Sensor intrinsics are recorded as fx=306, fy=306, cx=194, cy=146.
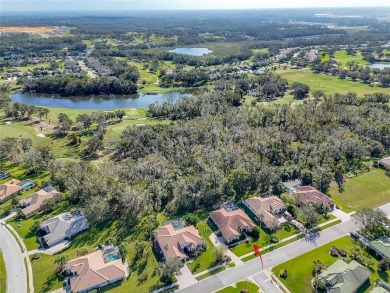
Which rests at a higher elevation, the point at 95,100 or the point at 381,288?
the point at 381,288

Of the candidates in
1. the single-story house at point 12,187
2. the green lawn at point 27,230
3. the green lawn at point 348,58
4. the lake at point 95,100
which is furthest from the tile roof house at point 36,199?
the green lawn at point 348,58

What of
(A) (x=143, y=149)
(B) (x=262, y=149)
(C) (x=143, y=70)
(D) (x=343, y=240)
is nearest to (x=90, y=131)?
(A) (x=143, y=149)

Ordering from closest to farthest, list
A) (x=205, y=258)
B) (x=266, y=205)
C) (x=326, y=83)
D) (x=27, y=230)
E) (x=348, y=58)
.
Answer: (x=205, y=258) < (x=27, y=230) < (x=266, y=205) < (x=326, y=83) < (x=348, y=58)

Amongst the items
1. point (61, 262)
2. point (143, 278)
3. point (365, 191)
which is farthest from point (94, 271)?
point (365, 191)

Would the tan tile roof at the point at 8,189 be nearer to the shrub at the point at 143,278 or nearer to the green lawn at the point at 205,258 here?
the shrub at the point at 143,278

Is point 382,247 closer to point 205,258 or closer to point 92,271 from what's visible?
point 205,258

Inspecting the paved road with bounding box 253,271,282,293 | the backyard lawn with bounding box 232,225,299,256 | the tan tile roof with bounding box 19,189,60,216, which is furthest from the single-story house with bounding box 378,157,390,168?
the tan tile roof with bounding box 19,189,60,216

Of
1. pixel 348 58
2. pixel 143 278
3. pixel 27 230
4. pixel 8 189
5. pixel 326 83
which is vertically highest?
pixel 348 58
